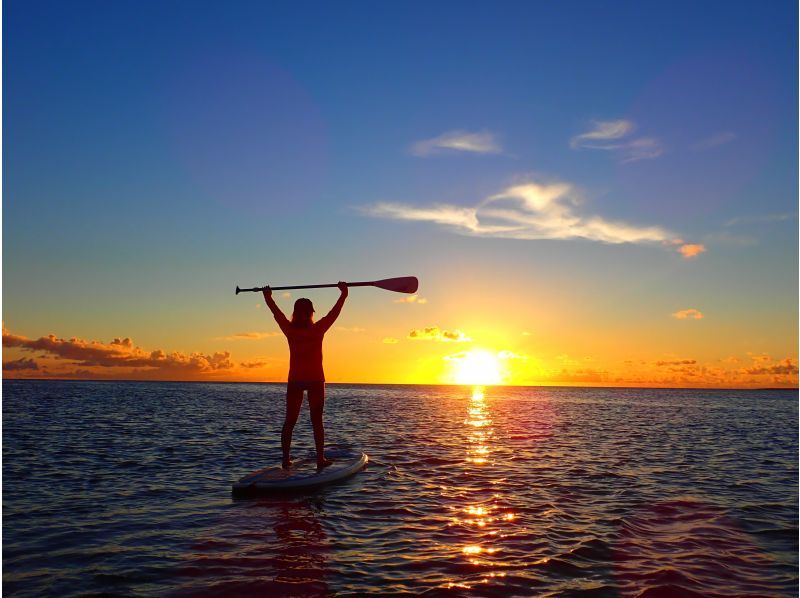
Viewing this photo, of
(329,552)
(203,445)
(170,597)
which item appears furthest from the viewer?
(203,445)

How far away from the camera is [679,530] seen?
10211 millimetres

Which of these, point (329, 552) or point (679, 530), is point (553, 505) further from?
point (329, 552)

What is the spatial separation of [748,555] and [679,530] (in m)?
1.35

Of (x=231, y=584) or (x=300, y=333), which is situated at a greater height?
(x=300, y=333)

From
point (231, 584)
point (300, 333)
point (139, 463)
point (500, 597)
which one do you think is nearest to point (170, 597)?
point (231, 584)

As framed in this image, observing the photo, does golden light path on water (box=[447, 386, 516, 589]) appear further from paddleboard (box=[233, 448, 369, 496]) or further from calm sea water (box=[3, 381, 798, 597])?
paddleboard (box=[233, 448, 369, 496])

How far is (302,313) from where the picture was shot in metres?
13.0

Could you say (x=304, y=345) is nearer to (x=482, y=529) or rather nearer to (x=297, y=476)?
(x=297, y=476)

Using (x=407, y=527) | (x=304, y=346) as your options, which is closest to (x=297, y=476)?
(x=304, y=346)

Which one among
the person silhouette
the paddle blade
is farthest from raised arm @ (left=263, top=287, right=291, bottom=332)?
the paddle blade

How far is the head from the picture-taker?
13.0 metres

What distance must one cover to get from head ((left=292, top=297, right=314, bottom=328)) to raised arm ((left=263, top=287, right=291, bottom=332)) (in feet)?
0.61

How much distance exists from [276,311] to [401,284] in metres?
3.51

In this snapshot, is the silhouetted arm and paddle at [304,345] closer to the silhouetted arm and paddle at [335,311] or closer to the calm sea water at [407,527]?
the silhouetted arm and paddle at [335,311]
